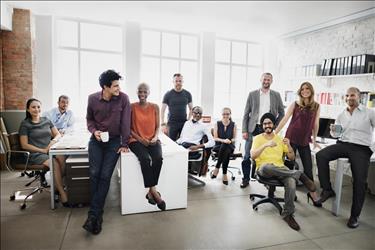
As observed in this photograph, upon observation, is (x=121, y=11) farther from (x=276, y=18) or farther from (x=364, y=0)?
(x=364, y=0)

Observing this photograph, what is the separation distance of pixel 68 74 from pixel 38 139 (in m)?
2.96

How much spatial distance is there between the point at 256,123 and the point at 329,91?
2.26 metres

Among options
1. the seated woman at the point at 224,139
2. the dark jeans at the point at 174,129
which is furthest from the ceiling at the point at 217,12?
the dark jeans at the point at 174,129

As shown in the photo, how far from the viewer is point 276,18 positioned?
167 inches

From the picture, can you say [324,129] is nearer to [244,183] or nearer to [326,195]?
[326,195]

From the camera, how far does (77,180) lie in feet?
9.17

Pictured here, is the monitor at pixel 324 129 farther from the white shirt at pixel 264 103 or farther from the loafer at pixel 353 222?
the loafer at pixel 353 222

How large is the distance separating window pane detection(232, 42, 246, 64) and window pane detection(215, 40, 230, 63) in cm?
17

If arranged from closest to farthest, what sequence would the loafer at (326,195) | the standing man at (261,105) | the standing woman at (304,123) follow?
1. the loafer at (326,195)
2. the standing woman at (304,123)
3. the standing man at (261,105)

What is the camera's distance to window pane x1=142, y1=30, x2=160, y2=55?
5.71 metres

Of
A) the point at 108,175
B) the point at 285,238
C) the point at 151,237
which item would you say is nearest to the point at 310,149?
the point at 285,238

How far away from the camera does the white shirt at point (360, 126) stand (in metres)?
2.68

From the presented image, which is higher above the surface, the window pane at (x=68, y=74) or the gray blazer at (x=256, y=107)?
the window pane at (x=68, y=74)

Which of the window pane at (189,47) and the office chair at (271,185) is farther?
the window pane at (189,47)
